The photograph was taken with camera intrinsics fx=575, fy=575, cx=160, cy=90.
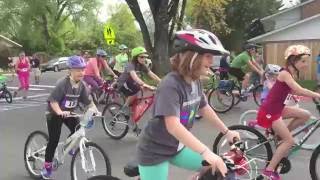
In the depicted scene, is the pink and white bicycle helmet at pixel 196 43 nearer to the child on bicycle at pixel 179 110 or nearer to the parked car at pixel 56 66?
the child on bicycle at pixel 179 110

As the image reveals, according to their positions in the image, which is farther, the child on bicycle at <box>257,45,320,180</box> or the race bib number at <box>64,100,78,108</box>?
the race bib number at <box>64,100,78,108</box>

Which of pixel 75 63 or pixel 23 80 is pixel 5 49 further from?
pixel 75 63

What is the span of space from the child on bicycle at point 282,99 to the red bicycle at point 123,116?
11.8 feet

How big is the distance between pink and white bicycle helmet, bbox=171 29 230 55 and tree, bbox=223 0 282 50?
51.2m

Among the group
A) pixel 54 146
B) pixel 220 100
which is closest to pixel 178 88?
pixel 54 146

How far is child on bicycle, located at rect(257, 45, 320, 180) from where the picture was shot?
251 inches

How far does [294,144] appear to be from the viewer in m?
6.66

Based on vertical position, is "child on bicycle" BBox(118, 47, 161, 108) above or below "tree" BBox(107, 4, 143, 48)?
below

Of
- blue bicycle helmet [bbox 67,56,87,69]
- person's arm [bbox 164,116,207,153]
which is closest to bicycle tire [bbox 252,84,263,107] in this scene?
blue bicycle helmet [bbox 67,56,87,69]

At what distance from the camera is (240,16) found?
55.5 metres

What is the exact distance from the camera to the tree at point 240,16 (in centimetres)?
5484

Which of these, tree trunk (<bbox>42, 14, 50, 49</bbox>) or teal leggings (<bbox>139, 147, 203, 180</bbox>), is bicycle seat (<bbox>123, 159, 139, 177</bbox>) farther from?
tree trunk (<bbox>42, 14, 50, 49</bbox>)

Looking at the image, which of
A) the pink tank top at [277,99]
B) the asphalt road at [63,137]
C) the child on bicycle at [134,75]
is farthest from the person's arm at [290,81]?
the child on bicycle at [134,75]

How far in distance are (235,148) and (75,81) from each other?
330 cm
